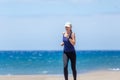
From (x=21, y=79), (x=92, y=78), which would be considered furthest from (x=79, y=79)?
(x=21, y=79)

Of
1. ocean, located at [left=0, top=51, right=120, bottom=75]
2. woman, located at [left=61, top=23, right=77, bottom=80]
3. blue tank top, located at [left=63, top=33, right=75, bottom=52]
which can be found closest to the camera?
woman, located at [left=61, top=23, right=77, bottom=80]

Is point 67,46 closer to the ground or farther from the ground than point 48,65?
farther from the ground

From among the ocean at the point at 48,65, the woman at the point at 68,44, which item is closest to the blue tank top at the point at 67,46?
the woman at the point at 68,44

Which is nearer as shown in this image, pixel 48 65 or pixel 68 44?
pixel 68 44

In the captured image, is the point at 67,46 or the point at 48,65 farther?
the point at 48,65

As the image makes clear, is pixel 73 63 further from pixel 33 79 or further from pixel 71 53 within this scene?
pixel 33 79

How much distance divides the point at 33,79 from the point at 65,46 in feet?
15.7

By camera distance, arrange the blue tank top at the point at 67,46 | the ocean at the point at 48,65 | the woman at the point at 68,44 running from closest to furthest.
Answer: the woman at the point at 68,44 < the blue tank top at the point at 67,46 < the ocean at the point at 48,65

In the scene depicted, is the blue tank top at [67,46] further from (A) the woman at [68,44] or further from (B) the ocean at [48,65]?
(B) the ocean at [48,65]

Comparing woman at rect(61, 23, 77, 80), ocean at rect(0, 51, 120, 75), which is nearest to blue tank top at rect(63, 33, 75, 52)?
woman at rect(61, 23, 77, 80)

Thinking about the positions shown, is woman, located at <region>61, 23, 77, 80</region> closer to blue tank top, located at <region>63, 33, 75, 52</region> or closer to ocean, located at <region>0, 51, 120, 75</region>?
blue tank top, located at <region>63, 33, 75, 52</region>

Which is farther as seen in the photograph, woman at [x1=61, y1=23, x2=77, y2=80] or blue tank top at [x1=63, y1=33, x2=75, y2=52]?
blue tank top at [x1=63, y1=33, x2=75, y2=52]

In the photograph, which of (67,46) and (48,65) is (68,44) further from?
(48,65)

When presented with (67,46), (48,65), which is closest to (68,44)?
(67,46)
